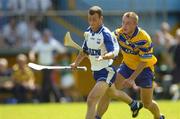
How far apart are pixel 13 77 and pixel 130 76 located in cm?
1072

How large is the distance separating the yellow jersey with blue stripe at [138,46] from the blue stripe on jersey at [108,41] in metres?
0.48

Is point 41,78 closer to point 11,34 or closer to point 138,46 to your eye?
point 11,34

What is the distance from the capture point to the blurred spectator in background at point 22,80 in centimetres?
2314

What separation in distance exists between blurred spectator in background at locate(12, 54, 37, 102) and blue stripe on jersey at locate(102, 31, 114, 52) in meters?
10.6

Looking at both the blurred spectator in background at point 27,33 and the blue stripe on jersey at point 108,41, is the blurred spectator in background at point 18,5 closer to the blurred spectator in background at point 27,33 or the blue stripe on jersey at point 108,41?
the blurred spectator in background at point 27,33

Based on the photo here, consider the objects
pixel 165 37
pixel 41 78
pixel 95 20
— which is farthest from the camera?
pixel 165 37

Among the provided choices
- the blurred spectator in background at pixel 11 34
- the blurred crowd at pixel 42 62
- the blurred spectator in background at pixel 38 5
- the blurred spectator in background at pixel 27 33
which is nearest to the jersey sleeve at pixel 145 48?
the blurred crowd at pixel 42 62

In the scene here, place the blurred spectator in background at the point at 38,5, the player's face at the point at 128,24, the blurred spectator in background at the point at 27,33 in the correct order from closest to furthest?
the player's face at the point at 128,24, the blurred spectator in background at the point at 27,33, the blurred spectator in background at the point at 38,5

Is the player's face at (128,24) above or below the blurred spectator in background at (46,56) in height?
above

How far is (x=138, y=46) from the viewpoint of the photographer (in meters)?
12.9

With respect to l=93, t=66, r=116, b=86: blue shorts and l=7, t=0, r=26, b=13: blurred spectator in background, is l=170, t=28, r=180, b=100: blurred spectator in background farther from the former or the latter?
l=93, t=66, r=116, b=86: blue shorts

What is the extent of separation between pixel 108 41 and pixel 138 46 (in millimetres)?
627

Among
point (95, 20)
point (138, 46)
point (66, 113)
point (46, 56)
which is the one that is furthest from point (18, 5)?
point (95, 20)

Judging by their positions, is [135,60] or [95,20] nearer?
[95,20]
